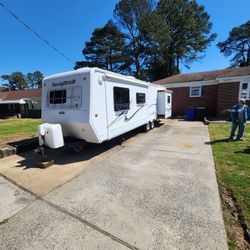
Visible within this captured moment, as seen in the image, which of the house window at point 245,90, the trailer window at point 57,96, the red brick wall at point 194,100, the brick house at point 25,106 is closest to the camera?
the trailer window at point 57,96

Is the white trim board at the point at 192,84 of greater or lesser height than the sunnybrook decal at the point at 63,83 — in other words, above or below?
above

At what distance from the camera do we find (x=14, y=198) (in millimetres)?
3693

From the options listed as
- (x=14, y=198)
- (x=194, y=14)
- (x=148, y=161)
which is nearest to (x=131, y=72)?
(x=194, y=14)

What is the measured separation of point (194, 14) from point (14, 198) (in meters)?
36.2

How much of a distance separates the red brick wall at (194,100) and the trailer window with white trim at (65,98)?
13.6 m

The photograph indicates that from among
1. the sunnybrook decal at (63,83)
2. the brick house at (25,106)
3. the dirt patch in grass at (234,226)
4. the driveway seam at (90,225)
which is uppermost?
the sunnybrook decal at (63,83)

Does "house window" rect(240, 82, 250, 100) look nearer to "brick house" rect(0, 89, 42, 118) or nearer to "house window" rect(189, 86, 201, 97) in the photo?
"house window" rect(189, 86, 201, 97)

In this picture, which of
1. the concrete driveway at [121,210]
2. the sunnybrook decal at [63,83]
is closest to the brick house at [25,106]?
the sunnybrook decal at [63,83]

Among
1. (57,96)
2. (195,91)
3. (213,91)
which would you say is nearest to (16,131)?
(57,96)

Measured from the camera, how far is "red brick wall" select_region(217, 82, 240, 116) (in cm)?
1442

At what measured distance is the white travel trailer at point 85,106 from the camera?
17.9ft

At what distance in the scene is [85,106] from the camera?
17.8 feet

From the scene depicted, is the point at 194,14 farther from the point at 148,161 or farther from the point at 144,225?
the point at 144,225

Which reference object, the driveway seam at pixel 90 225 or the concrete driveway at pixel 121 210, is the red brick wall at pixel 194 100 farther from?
the driveway seam at pixel 90 225
